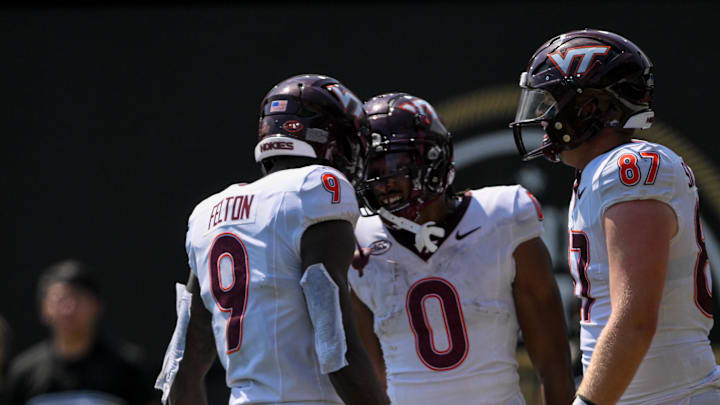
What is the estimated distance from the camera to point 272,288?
2201 millimetres

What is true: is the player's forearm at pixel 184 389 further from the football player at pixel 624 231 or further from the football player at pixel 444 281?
the football player at pixel 624 231

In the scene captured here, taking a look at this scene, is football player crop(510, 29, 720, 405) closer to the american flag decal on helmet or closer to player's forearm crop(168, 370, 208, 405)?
the american flag decal on helmet

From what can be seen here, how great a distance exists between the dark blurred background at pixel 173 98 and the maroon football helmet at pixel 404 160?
2.00 meters

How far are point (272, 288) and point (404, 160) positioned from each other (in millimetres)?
860

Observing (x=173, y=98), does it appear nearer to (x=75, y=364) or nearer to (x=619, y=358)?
(x=75, y=364)

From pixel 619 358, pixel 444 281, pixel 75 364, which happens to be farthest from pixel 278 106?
pixel 75 364

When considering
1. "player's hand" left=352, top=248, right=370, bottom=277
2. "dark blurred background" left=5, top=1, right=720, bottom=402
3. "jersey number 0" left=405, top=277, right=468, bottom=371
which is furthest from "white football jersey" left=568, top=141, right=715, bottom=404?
"dark blurred background" left=5, top=1, right=720, bottom=402

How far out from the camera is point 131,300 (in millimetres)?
5258

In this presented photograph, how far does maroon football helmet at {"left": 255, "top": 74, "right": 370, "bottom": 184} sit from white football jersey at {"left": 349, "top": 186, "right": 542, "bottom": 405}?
49 centimetres

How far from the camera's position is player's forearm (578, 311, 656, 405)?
6.61 feet

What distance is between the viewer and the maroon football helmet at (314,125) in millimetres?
2410

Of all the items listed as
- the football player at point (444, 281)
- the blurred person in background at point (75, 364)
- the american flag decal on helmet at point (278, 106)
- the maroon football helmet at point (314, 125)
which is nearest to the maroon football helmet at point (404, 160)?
the football player at point (444, 281)

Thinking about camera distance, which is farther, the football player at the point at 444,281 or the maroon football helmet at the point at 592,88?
the football player at the point at 444,281

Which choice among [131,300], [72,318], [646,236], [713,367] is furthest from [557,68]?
[131,300]
